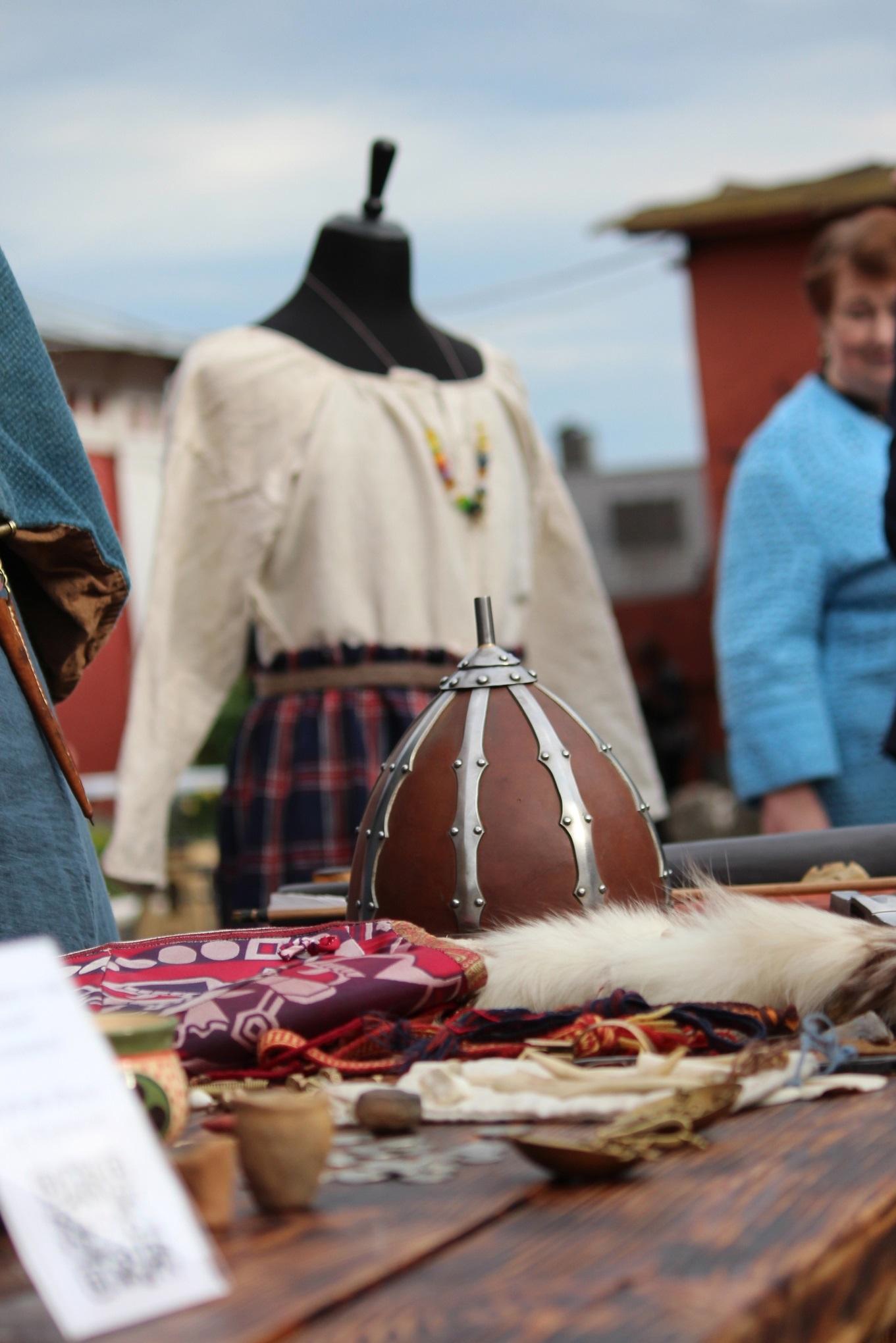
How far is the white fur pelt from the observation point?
3.19 feet

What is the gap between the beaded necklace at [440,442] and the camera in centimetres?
278

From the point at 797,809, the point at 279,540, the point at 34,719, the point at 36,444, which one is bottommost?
the point at 797,809

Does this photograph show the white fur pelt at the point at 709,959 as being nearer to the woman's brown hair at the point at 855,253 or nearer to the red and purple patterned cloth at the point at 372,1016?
the red and purple patterned cloth at the point at 372,1016

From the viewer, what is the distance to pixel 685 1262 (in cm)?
56

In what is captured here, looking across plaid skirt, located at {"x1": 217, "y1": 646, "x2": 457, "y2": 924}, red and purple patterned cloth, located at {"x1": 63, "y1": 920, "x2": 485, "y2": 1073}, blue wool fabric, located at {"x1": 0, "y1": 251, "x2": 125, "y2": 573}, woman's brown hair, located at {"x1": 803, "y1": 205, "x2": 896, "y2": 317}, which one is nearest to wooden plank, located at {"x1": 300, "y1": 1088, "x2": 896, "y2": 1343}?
red and purple patterned cloth, located at {"x1": 63, "y1": 920, "x2": 485, "y2": 1073}

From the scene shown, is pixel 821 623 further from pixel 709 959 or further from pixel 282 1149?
pixel 282 1149

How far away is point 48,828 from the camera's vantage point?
4.82ft

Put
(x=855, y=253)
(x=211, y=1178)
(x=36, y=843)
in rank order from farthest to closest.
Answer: (x=855, y=253), (x=36, y=843), (x=211, y=1178)

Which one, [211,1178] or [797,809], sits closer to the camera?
[211,1178]

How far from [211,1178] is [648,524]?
13.0m

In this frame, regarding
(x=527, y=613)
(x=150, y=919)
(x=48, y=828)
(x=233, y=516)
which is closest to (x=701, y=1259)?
(x=48, y=828)

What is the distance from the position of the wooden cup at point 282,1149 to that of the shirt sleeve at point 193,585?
206cm

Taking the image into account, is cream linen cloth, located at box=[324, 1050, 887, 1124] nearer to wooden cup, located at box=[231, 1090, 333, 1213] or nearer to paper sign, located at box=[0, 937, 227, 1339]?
wooden cup, located at box=[231, 1090, 333, 1213]

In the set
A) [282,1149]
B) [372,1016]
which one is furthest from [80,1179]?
[372,1016]
